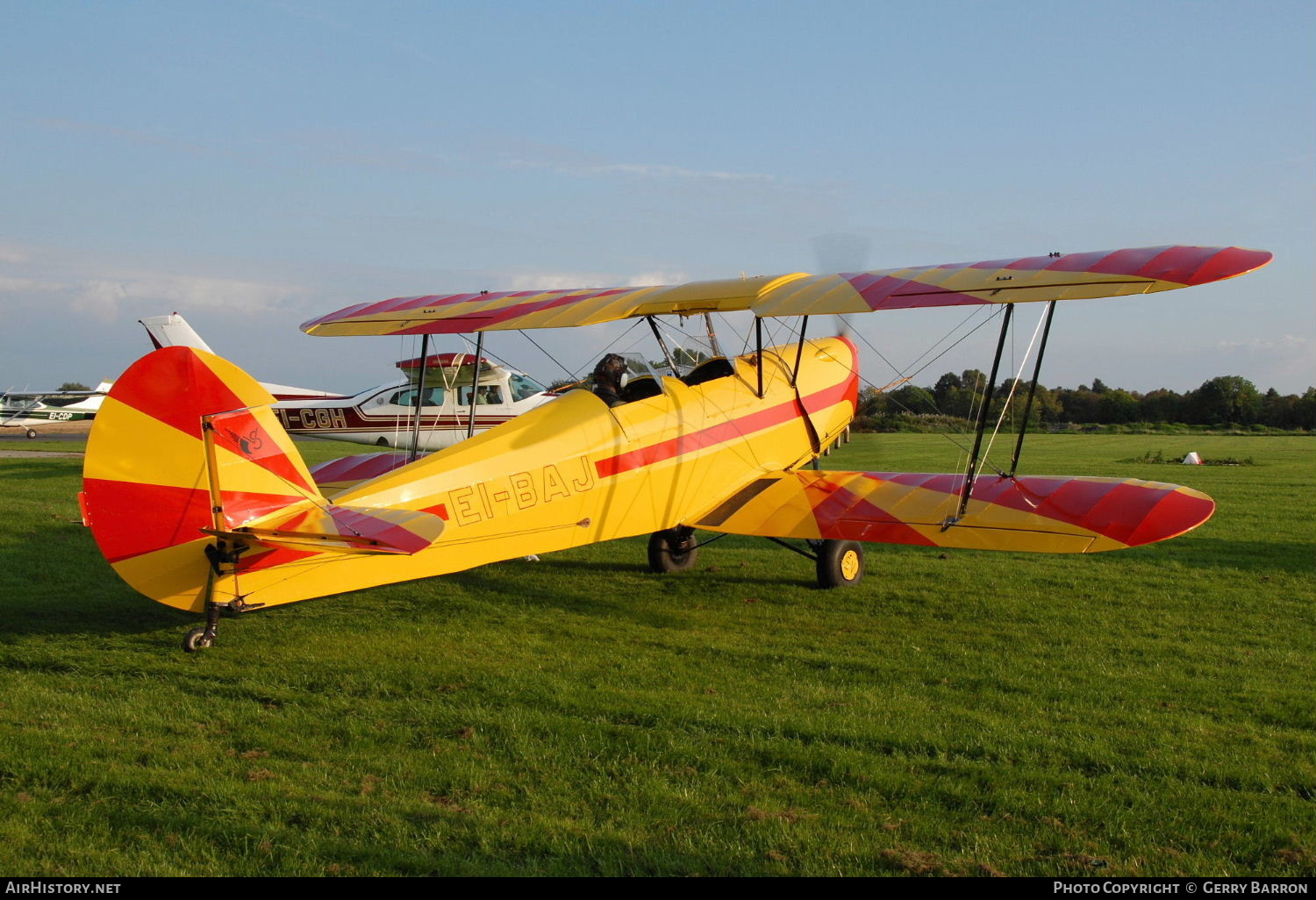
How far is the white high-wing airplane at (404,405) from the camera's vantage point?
17.7 metres

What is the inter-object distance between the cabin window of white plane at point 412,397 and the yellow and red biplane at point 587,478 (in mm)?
8779

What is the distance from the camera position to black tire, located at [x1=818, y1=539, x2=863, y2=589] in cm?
812

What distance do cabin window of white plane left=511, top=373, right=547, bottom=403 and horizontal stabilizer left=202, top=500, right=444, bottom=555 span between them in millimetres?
12545

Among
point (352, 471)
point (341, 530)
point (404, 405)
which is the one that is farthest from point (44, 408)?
point (341, 530)

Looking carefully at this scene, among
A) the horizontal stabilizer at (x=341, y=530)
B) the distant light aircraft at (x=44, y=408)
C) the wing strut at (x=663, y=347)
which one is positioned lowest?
the distant light aircraft at (x=44, y=408)

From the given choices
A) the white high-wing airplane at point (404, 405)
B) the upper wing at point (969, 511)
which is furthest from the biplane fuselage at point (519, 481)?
the white high-wing airplane at point (404, 405)

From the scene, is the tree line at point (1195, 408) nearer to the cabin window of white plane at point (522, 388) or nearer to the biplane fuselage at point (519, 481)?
the cabin window of white plane at point (522, 388)

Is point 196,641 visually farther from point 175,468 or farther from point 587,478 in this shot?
point 587,478

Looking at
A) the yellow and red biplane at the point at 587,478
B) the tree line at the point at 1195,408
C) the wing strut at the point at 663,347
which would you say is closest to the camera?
the yellow and red biplane at the point at 587,478

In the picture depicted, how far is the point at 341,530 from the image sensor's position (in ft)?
16.8

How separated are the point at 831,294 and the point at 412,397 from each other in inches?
514

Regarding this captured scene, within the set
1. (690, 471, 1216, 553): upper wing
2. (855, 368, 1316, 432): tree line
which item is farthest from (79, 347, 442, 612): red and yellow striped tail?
(855, 368, 1316, 432): tree line

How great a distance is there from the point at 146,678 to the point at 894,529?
16.4 ft

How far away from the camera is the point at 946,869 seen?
3180 millimetres
